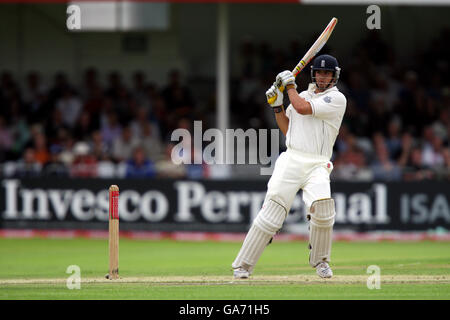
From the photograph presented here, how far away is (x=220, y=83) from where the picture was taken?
15.6 metres

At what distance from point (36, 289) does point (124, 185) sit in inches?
281

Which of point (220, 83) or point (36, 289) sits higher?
point (220, 83)

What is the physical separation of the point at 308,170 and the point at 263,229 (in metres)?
0.66

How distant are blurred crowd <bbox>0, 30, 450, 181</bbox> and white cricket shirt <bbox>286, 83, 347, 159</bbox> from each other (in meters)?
6.70

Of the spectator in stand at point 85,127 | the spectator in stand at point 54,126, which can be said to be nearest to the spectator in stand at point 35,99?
the spectator in stand at point 54,126

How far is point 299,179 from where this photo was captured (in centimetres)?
785

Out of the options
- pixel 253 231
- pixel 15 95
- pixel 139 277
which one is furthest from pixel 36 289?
pixel 15 95

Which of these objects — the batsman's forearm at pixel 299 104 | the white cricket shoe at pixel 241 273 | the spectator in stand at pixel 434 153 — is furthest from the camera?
the spectator in stand at pixel 434 153

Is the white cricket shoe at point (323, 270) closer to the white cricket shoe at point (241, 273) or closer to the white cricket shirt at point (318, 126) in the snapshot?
the white cricket shoe at point (241, 273)

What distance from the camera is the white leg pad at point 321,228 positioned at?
304 inches

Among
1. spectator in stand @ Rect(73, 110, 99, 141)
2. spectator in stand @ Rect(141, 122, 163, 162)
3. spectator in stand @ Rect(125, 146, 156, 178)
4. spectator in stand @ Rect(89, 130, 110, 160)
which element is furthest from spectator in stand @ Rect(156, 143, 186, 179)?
spectator in stand @ Rect(73, 110, 99, 141)

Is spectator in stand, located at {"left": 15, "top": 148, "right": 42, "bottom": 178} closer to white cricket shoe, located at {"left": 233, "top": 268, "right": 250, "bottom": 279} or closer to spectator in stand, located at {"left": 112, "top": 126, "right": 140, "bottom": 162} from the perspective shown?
spectator in stand, located at {"left": 112, "top": 126, "right": 140, "bottom": 162}

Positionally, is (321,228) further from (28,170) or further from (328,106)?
(28,170)
